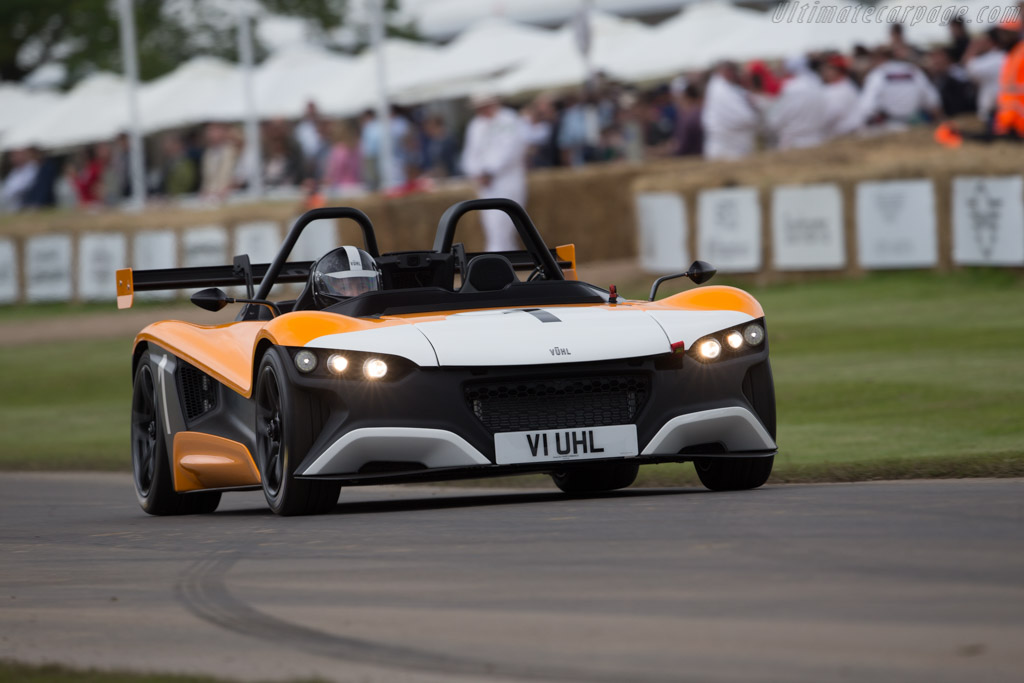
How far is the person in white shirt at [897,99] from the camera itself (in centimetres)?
2580

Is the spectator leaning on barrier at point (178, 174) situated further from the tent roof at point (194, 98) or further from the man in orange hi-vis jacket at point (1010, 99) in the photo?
the man in orange hi-vis jacket at point (1010, 99)

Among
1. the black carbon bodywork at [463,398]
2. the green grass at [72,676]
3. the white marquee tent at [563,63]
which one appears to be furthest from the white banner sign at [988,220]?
the white marquee tent at [563,63]

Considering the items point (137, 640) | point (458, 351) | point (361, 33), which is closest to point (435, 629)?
point (137, 640)

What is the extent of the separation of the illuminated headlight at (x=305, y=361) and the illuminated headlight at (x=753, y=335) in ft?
6.00

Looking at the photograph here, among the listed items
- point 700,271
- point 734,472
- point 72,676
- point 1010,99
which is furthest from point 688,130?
point 72,676

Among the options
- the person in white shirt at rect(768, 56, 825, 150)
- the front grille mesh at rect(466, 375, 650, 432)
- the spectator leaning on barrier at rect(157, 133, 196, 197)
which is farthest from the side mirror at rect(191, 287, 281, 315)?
the spectator leaning on barrier at rect(157, 133, 196, 197)

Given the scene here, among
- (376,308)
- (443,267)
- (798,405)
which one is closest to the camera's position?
(376,308)

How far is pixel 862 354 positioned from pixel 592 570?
1172 centimetres

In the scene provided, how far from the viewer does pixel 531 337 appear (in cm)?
803

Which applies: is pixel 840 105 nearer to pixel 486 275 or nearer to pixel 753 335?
pixel 486 275

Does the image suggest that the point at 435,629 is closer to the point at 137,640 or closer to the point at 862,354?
the point at 137,640

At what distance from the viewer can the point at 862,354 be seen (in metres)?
17.3

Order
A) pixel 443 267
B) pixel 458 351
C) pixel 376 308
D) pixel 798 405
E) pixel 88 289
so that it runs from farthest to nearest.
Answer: pixel 88 289 → pixel 798 405 → pixel 443 267 → pixel 376 308 → pixel 458 351

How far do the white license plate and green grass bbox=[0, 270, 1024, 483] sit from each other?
191 centimetres
